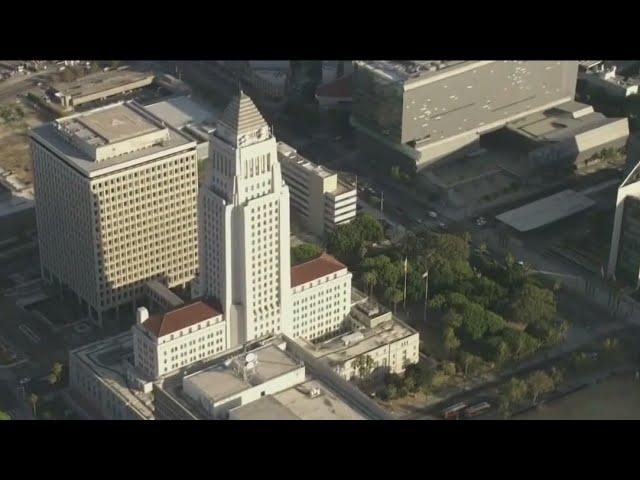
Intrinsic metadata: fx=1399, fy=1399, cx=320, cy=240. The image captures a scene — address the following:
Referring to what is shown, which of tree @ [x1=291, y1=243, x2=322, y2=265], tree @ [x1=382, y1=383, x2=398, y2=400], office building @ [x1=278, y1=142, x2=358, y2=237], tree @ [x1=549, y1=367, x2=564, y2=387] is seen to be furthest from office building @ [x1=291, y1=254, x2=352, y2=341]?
tree @ [x1=549, y1=367, x2=564, y2=387]

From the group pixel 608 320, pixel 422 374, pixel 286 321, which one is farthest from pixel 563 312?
pixel 286 321

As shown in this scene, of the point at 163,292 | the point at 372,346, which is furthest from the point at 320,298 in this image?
the point at 163,292

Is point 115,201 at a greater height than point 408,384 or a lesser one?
greater

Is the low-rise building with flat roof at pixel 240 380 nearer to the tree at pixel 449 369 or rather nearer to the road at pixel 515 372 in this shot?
the road at pixel 515 372

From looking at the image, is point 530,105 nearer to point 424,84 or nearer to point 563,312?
point 424,84

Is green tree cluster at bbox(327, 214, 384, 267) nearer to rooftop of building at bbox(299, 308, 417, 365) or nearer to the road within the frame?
rooftop of building at bbox(299, 308, 417, 365)

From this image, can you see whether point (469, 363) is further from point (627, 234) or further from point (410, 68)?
point (410, 68)
